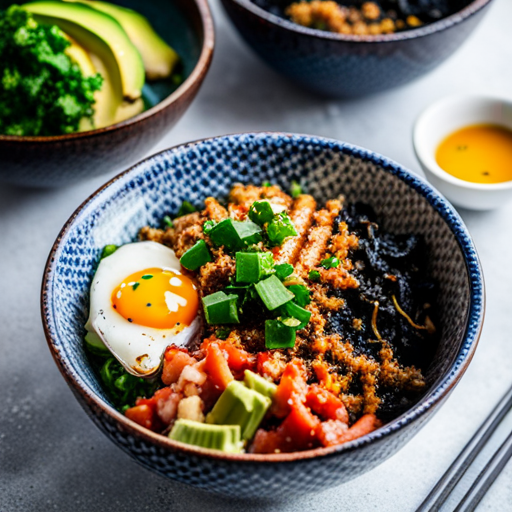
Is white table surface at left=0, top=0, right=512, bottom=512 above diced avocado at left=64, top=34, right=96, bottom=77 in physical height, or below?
below

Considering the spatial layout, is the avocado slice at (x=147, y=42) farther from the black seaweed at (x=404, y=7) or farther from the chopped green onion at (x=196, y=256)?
the chopped green onion at (x=196, y=256)

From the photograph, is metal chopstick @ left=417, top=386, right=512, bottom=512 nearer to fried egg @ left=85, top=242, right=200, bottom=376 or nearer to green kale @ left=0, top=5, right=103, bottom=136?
fried egg @ left=85, top=242, right=200, bottom=376

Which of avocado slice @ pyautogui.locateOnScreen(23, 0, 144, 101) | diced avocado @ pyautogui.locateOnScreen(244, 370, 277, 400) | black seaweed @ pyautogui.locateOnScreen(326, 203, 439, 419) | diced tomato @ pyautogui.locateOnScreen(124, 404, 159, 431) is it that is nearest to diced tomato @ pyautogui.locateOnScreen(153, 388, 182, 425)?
diced tomato @ pyautogui.locateOnScreen(124, 404, 159, 431)

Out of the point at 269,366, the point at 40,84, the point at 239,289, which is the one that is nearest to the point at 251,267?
the point at 239,289

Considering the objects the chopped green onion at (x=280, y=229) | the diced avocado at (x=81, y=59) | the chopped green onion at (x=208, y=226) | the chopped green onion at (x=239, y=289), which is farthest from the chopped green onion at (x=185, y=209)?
the diced avocado at (x=81, y=59)

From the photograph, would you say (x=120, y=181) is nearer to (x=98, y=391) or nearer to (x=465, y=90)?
(x=98, y=391)

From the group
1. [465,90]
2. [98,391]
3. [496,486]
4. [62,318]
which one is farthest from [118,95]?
[496,486]
